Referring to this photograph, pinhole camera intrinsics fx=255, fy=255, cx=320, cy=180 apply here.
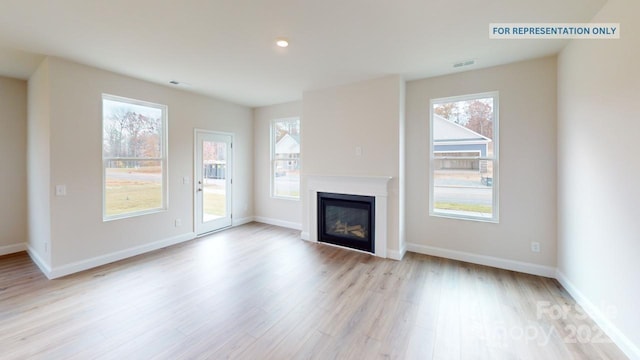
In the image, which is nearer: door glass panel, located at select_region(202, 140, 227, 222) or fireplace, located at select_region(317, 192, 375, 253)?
fireplace, located at select_region(317, 192, 375, 253)

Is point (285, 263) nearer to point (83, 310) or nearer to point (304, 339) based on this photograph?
point (304, 339)

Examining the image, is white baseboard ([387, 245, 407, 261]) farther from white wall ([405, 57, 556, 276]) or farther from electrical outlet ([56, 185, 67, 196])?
electrical outlet ([56, 185, 67, 196])

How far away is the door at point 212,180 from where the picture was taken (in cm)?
502

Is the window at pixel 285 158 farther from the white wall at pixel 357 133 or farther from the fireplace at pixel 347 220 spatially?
the fireplace at pixel 347 220

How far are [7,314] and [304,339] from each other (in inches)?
114

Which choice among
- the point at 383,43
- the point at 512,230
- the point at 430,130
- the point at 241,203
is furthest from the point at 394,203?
the point at 241,203

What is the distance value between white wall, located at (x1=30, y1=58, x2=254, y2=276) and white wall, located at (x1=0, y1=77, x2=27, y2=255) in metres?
0.65

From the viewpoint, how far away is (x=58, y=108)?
3244mm

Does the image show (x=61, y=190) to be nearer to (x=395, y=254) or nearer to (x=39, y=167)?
(x=39, y=167)

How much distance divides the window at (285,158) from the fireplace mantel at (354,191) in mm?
995

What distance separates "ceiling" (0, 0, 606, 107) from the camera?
2.19 meters

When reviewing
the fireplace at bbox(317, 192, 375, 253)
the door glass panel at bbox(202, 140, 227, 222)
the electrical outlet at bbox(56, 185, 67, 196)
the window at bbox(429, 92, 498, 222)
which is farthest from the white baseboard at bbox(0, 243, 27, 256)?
the window at bbox(429, 92, 498, 222)

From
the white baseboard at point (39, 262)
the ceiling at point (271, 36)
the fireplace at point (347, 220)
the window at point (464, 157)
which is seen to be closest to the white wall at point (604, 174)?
the ceiling at point (271, 36)

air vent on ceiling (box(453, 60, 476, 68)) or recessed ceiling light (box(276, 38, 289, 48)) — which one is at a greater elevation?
air vent on ceiling (box(453, 60, 476, 68))
